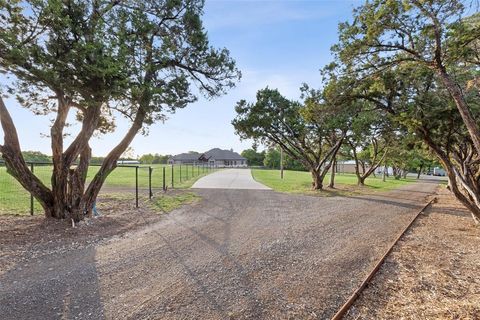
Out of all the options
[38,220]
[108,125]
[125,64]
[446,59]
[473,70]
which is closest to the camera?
[446,59]

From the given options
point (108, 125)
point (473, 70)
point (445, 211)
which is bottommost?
point (445, 211)

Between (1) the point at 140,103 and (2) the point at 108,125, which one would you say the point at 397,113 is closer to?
(1) the point at 140,103

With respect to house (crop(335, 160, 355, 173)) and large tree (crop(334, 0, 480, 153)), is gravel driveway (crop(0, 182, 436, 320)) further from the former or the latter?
house (crop(335, 160, 355, 173))

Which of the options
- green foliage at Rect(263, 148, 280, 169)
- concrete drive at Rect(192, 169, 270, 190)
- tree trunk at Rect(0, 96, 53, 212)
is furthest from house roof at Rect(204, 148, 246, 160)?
tree trunk at Rect(0, 96, 53, 212)

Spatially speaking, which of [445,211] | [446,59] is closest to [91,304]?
[446,59]

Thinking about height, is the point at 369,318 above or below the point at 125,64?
below

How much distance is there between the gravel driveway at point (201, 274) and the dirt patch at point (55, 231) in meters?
0.32

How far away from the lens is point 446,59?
5.63 m

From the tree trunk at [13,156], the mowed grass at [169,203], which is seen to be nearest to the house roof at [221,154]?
the mowed grass at [169,203]

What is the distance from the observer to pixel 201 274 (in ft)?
13.2

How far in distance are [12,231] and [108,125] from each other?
484 cm

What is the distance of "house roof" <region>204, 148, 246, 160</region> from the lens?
7538 cm

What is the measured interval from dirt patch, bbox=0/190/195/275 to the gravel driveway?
32cm

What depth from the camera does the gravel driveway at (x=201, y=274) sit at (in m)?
3.07
